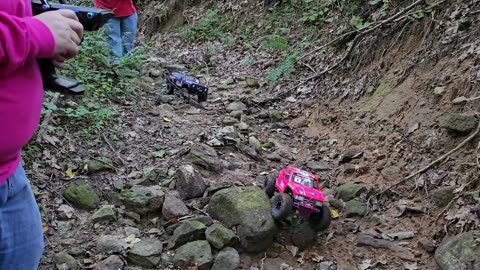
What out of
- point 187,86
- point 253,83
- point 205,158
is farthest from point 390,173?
point 253,83

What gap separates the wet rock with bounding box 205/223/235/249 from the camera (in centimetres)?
320

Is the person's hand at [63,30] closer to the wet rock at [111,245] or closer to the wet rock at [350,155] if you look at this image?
the wet rock at [111,245]

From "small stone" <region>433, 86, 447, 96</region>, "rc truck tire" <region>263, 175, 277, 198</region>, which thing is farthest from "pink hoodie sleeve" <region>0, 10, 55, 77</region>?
"small stone" <region>433, 86, 447, 96</region>

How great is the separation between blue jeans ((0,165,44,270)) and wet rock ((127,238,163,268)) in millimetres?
1568

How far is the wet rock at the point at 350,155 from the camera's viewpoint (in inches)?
175

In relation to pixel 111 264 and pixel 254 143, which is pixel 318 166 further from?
pixel 111 264

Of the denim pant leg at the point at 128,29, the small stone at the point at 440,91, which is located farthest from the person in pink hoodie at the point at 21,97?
the denim pant leg at the point at 128,29

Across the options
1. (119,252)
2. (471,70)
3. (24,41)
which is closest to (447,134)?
(471,70)

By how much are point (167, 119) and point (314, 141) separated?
1467mm

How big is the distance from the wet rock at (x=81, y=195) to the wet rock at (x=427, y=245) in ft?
7.16

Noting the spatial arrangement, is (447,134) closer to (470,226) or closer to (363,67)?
(470,226)

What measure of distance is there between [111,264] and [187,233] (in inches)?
19.8

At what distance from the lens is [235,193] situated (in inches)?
138

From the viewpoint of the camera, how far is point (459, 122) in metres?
3.86
